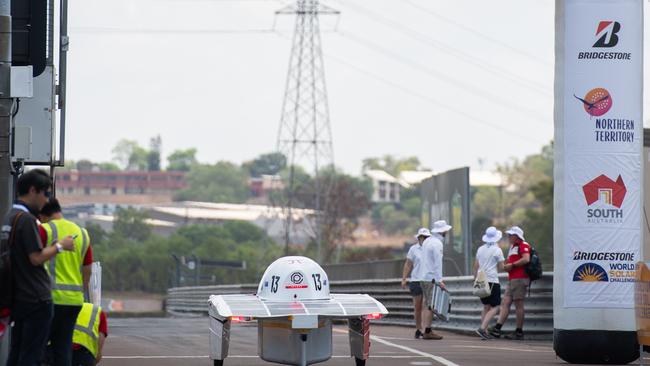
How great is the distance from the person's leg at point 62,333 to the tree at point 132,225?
147 meters

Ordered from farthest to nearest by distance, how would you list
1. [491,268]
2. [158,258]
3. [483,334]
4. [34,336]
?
[158,258]
[491,268]
[483,334]
[34,336]

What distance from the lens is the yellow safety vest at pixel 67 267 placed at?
11.7 meters

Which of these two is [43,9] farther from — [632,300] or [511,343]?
[511,343]

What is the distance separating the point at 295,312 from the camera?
46.2ft

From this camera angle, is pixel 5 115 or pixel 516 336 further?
pixel 516 336

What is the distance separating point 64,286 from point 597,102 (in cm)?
794

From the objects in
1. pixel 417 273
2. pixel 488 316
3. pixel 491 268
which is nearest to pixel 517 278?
pixel 491 268

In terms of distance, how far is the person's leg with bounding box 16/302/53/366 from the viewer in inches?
436

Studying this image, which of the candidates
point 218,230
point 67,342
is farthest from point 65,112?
point 218,230

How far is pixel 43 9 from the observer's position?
15797mm

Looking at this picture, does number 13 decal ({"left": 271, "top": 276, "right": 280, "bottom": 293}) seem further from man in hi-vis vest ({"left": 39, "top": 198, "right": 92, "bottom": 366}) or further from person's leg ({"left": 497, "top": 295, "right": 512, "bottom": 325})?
person's leg ({"left": 497, "top": 295, "right": 512, "bottom": 325})

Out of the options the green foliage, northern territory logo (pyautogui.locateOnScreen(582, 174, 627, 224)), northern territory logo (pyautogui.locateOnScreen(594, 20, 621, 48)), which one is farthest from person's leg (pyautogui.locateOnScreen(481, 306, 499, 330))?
the green foliage

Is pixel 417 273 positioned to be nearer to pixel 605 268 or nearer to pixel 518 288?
pixel 518 288

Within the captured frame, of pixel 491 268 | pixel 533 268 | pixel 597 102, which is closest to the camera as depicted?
pixel 597 102
